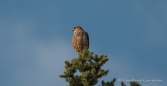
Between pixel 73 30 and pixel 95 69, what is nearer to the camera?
pixel 95 69

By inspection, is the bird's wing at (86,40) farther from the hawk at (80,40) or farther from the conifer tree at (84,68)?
the conifer tree at (84,68)

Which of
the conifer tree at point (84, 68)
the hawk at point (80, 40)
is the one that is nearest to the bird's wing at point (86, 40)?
the hawk at point (80, 40)

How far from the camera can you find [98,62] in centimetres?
991

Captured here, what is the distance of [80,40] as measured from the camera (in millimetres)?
14219

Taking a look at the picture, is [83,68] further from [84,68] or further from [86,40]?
[86,40]

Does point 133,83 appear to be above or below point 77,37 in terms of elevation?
below

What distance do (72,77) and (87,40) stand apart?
15.3 ft

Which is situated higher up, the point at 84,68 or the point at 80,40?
the point at 80,40

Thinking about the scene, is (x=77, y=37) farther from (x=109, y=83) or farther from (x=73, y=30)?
(x=109, y=83)

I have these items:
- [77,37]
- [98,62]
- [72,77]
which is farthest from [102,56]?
[77,37]

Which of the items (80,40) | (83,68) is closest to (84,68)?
(83,68)

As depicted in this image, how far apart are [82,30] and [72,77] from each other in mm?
5029

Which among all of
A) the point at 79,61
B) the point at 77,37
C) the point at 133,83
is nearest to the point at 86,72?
the point at 79,61

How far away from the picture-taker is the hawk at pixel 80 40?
46.6 feet
